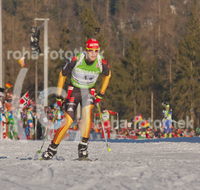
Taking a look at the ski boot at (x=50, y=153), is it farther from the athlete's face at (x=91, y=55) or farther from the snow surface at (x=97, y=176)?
the athlete's face at (x=91, y=55)

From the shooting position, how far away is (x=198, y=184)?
13.4 feet

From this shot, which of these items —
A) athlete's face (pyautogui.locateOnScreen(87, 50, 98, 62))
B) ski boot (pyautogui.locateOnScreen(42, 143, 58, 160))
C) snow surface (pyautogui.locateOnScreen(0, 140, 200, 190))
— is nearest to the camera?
snow surface (pyautogui.locateOnScreen(0, 140, 200, 190))

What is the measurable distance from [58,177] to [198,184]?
1.45 metres

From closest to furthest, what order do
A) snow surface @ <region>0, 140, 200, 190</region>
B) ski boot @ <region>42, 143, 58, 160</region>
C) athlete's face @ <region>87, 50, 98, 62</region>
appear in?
snow surface @ <region>0, 140, 200, 190</region>, ski boot @ <region>42, 143, 58, 160</region>, athlete's face @ <region>87, 50, 98, 62</region>

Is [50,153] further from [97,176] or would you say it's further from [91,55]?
[97,176]

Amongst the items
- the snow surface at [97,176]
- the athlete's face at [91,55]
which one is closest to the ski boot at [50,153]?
the snow surface at [97,176]

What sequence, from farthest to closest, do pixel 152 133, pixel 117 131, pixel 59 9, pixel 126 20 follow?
pixel 126 20 → pixel 59 9 → pixel 117 131 → pixel 152 133

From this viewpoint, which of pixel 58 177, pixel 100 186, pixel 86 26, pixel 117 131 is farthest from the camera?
pixel 86 26

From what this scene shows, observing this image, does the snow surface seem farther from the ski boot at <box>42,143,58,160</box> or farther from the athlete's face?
the athlete's face

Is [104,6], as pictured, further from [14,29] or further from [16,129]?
[16,129]

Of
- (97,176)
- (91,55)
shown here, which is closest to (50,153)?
(91,55)

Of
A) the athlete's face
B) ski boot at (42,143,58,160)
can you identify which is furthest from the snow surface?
the athlete's face

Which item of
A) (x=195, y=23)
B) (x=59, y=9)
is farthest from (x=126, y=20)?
(x=195, y=23)

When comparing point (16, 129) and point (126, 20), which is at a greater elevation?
point (126, 20)
